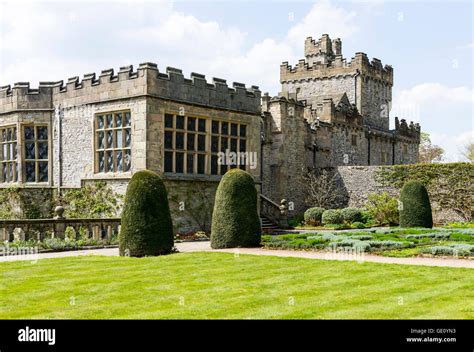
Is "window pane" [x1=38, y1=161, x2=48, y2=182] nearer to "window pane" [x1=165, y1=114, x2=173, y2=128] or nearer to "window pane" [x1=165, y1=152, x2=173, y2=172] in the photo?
"window pane" [x1=165, y1=152, x2=173, y2=172]

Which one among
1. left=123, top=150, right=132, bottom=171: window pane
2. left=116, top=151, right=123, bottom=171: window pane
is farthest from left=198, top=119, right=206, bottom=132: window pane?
left=116, top=151, right=123, bottom=171: window pane

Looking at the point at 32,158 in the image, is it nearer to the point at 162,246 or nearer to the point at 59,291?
the point at 162,246

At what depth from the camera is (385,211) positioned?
30.4 metres

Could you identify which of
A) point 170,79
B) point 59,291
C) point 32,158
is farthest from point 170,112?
point 59,291

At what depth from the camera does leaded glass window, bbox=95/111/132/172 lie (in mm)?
21984

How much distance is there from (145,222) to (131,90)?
7252mm

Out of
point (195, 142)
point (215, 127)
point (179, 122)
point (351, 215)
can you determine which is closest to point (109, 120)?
point (179, 122)

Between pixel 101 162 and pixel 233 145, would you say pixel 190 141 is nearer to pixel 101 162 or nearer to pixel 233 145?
pixel 233 145

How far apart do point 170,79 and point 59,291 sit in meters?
13.0

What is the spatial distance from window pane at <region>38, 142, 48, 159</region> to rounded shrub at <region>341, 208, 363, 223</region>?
14710mm

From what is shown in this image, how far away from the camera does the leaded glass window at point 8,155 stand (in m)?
24.0

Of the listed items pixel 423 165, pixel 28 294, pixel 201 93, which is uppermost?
pixel 201 93
